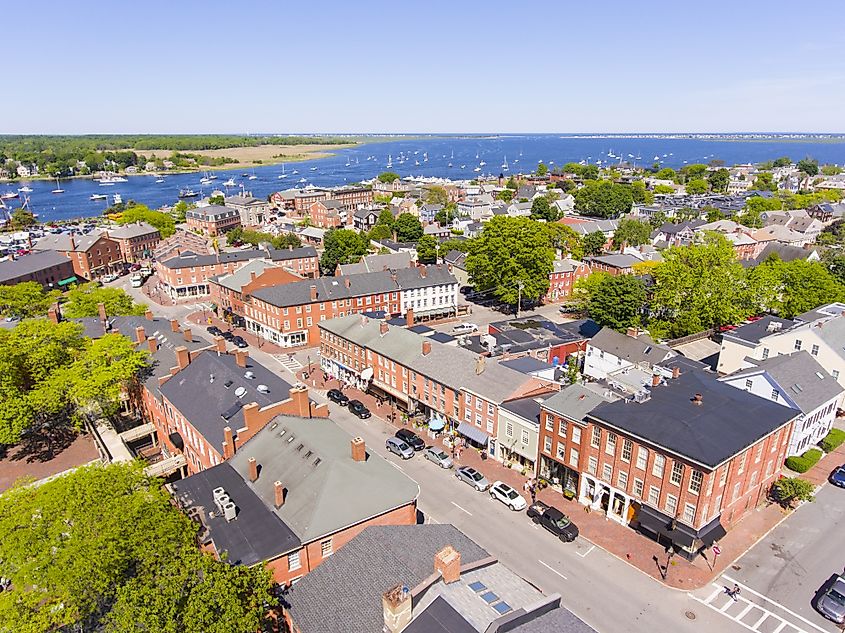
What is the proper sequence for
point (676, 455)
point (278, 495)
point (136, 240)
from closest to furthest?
point (278, 495), point (676, 455), point (136, 240)

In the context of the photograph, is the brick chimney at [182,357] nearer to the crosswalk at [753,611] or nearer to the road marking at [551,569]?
the road marking at [551,569]

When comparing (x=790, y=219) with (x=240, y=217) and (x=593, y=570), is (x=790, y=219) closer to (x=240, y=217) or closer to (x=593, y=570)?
(x=593, y=570)

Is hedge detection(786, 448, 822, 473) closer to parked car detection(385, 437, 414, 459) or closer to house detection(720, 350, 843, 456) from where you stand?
house detection(720, 350, 843, 456)

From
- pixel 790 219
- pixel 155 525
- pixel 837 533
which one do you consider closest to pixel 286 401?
pixel 155 525

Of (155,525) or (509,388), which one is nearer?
(155,525)

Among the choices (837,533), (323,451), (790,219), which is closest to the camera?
(323,451)

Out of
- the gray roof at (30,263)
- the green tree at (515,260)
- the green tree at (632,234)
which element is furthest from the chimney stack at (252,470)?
the green tree at (632,234)

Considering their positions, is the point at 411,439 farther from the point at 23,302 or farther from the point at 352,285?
the point at 23,302

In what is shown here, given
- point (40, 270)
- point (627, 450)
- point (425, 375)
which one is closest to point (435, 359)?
point (425, 375)
